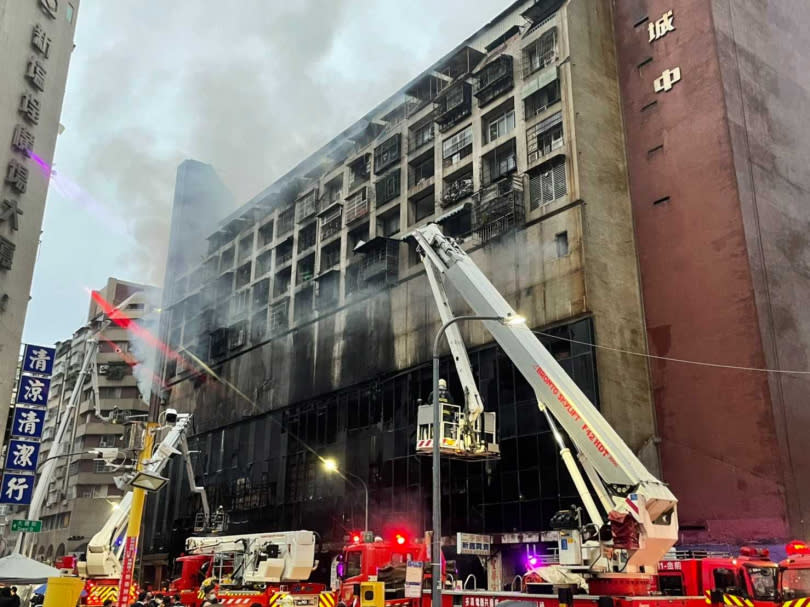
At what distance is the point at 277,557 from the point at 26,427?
31.7 feet

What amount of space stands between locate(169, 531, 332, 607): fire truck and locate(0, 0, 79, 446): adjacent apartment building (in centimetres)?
933

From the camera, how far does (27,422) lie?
79.9ft

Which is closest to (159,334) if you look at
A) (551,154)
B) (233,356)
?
(233,356)

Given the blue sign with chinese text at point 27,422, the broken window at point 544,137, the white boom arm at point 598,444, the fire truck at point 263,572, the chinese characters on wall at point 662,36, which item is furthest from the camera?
the broken window at point 544,137

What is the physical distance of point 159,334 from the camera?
219 feet

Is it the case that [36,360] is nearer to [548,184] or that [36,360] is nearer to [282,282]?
[548,184]

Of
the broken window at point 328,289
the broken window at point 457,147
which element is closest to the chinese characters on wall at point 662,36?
the broken window at point 457,147

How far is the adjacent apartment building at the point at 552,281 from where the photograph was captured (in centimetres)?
2773

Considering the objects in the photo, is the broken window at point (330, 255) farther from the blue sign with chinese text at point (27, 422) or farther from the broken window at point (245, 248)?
the blue sign with chinese text at point (27, 422)

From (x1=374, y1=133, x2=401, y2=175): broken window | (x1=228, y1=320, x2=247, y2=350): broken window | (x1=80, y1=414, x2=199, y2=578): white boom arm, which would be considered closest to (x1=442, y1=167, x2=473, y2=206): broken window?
(x1=374, y1=133, x2=401, y2=175): broken window

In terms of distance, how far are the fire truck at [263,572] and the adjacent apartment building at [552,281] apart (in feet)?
29.1

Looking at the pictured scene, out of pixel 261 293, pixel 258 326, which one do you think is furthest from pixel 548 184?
pixel 261 293

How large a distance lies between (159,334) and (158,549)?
20.9 meters

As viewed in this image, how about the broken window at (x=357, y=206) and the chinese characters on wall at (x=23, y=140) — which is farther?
the broken window at (x=357, y=206)
